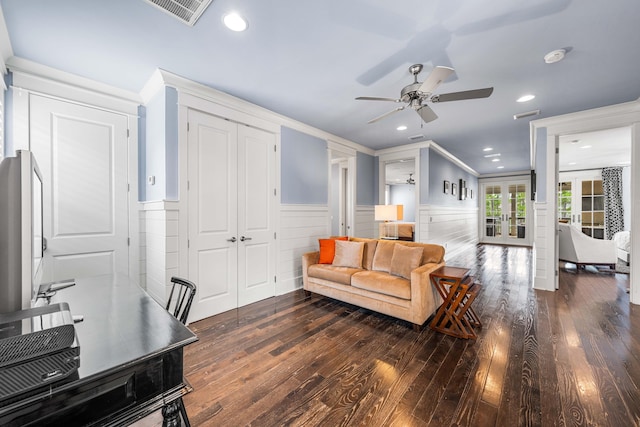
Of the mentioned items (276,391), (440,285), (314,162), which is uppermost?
(314,162)

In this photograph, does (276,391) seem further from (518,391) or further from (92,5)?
(92,5)

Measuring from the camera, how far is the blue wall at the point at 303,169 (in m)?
3.95

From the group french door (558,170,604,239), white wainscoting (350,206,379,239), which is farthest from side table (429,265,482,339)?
french door (558,170,604,239)

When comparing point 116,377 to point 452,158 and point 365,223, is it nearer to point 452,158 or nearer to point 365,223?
point 365,223

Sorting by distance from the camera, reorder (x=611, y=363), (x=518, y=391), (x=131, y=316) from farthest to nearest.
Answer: (x=611, y=363) < (x=518, y=391) < (x=131, y=316)

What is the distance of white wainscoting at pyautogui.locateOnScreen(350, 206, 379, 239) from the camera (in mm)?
5375

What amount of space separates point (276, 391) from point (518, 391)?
5.42ft

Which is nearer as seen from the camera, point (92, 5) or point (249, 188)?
point (92, 5)

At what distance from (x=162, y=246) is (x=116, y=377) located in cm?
220

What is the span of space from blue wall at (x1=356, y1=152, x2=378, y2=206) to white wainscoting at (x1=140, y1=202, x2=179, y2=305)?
Answer: 11.5 ft

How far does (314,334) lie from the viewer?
2619mm

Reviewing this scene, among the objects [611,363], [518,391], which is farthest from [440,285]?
[611,363]

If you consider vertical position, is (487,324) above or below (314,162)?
below

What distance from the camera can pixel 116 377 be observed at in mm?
816
